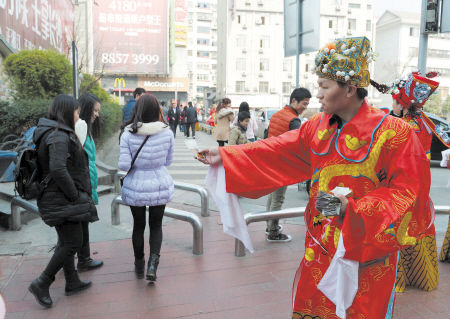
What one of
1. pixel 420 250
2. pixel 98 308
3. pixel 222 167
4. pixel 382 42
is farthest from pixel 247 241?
pixel 382 42

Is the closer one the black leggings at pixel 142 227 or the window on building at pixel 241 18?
the black leggings at pixel 142 227

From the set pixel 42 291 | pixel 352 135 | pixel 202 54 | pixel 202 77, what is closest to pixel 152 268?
pixel 42 291

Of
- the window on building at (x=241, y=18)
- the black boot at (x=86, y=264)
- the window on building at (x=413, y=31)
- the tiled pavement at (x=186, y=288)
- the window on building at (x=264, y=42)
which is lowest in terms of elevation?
the tiled pavement at (x=186, y=288)

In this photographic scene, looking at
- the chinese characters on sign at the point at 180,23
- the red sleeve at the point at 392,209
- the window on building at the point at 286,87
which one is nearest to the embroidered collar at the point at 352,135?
the red sleeve at the point at 392,209

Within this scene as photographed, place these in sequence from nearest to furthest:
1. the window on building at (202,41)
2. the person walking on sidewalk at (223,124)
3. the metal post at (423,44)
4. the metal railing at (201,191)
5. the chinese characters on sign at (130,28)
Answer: the metal post at (423,44), the metal railing at (201,191), the person walking on sidewalk at (223,124), the chinese characters on sign at (130,28), the window on building at (202,41)

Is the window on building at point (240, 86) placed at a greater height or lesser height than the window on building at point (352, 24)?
lesser

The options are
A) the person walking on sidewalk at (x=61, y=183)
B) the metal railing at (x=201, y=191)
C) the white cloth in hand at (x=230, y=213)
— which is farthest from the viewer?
the metal railing at (x=201, y=191)

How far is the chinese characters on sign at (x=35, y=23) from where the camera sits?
879 centimetres

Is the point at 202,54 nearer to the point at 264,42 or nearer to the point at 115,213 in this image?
the point at 264,42

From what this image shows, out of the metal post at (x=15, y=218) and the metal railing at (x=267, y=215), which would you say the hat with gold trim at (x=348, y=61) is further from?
the metal post at (x=15, y=218)

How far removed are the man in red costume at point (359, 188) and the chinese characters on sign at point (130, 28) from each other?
48754 mm

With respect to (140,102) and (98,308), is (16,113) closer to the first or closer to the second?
(140,102)

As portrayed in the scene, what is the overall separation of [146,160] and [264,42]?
51.5m

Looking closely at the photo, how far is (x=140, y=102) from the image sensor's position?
11.1ft
